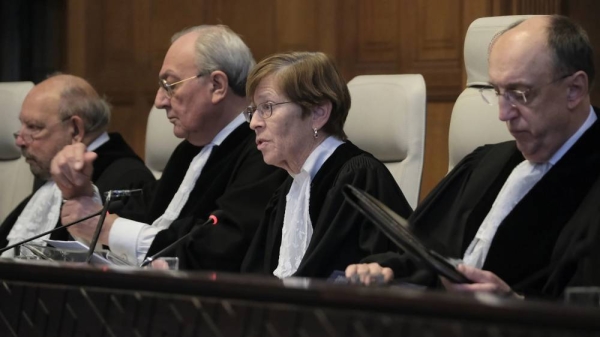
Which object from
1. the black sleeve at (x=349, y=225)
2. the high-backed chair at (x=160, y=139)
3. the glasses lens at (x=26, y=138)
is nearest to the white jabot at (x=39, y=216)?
the glasses lens at (x=26, y=138)

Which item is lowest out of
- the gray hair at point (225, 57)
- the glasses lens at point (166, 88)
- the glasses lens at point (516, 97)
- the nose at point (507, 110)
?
Result: the glasses lens at point (166, 88)

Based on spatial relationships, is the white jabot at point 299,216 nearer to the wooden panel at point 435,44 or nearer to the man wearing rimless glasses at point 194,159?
the man wearing rimless glasses at point 194,159

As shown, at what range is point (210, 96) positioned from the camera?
363 cm

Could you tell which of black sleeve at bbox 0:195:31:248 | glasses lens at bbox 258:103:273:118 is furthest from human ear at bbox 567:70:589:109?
black sleeve at bbox 0:195:31:248

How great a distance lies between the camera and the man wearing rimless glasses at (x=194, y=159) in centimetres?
345

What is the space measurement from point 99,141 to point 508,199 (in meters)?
2.24

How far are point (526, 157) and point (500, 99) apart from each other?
0.50 ft

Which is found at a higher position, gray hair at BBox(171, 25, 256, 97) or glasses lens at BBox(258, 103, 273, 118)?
gray hair at BBox(171, 25, 256, 97)

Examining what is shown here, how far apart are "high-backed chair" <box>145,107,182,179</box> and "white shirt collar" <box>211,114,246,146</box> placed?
70cm

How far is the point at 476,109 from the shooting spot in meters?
3.29

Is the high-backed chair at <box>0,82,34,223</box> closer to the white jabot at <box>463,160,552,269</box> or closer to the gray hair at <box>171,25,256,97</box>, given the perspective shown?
the gray hair at <box>171,25,256,97</box>

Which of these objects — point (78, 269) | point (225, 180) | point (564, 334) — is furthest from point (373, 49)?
point (564, 334)

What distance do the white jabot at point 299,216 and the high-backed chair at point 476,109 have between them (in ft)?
1.50

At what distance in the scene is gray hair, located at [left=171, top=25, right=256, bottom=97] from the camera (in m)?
3.66
